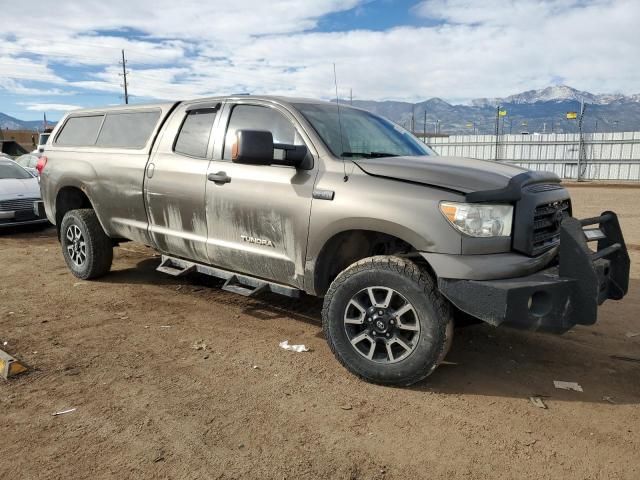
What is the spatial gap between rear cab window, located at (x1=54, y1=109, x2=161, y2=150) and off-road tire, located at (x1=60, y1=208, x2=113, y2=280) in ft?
2.67

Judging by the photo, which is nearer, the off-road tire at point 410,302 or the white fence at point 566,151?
the off-road tire at point 410,302

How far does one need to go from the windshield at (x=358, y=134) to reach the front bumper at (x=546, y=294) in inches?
52.1

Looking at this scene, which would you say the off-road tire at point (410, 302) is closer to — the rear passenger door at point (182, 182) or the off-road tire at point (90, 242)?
the rear passenger door at point (182, 182)

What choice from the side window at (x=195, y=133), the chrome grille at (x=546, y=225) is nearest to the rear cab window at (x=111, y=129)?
the side window at (x=195, y=133)

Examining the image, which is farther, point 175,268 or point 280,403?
point 175,268

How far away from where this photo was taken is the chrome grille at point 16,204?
9547 millimetres

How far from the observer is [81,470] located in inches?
101

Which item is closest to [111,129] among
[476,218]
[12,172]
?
[476,218]

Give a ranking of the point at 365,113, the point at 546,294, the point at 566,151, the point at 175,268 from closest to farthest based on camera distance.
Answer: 1. the point at 546,294
2. the point at 365,113
3. the point at 175,268
4. the point at 566,151

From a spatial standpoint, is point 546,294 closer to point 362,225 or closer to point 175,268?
point 362,225

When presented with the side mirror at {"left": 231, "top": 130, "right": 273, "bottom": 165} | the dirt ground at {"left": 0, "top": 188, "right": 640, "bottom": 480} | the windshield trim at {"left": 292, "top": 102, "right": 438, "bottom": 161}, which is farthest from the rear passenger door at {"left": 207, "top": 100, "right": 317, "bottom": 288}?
the dirt ground at {"left": 0, "top": 188, "right": 640, "bottom": 480}

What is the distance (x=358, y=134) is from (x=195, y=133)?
1532 millimetres

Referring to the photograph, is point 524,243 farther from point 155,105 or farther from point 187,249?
point 155,105

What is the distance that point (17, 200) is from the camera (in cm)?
970
